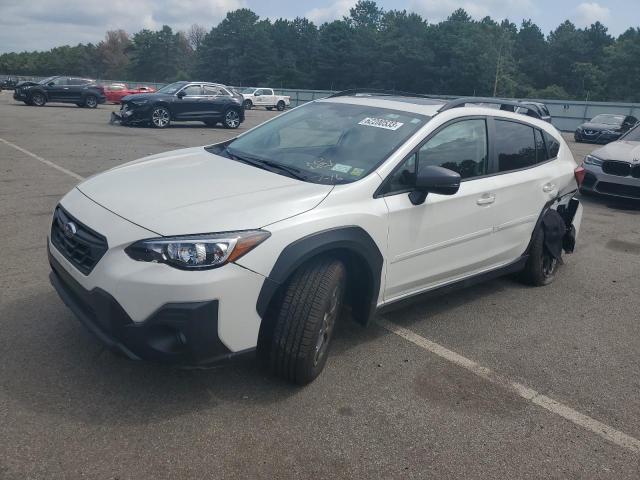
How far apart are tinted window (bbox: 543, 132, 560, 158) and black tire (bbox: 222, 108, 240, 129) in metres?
16.2

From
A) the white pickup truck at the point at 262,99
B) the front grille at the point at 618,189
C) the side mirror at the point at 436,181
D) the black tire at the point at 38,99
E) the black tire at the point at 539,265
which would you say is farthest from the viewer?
the white pickup truck at the point at 262,99

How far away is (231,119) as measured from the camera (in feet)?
66.9

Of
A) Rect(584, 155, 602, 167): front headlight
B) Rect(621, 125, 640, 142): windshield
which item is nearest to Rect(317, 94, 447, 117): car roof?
Rect(584, 155, 602, 167): front headlight

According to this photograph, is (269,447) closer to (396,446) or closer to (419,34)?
(396,446)

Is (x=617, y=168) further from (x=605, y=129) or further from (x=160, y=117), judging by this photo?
(x=605, y=129)

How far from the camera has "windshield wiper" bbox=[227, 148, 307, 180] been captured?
11.7ft

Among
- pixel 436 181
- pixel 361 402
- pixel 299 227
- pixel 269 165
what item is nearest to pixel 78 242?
pixel 299 227

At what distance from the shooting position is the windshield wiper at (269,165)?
356 cm

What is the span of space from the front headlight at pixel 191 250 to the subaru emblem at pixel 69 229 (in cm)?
50

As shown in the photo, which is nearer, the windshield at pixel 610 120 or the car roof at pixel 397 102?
the car roof at pixel 397 102

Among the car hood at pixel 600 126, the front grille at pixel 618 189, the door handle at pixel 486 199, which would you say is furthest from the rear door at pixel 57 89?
the door handle at pixel 486 199

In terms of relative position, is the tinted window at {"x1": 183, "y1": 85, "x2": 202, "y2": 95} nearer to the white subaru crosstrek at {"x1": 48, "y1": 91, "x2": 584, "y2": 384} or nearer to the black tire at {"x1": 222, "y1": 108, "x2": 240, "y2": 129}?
the black tire at {"x1": 222, "y1": 108, "x2": 240, "y2": 129}

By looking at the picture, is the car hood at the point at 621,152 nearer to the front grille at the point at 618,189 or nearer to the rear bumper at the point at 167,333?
the front grille at the point at 618,189

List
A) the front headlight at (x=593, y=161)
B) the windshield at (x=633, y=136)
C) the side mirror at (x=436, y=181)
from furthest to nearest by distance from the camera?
the windshield at (x=633, y=136) < the front headlight at (x=593, y=161) < the side mirror at (x=436, y=181)
